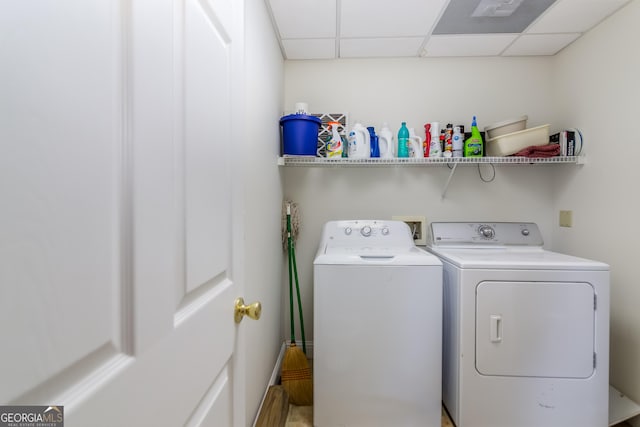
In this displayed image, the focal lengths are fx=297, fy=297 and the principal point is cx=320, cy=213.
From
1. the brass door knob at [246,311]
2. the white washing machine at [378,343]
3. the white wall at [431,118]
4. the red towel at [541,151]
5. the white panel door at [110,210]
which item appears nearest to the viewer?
the white panel door at [110,210]

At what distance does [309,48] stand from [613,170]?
6.77 ft

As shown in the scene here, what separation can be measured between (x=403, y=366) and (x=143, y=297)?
1.45m

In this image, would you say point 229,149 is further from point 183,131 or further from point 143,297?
point 143,297

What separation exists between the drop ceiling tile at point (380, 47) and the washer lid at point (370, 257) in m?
1.43

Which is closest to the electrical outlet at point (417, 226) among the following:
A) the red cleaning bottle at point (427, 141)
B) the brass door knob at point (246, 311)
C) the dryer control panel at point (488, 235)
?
the dryer control panel at point (488, 235)

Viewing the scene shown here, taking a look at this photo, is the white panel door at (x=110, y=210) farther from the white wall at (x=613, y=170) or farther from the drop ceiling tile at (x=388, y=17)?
the white wall at (x=613, y=170)

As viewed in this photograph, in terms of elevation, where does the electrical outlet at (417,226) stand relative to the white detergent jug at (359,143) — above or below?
below

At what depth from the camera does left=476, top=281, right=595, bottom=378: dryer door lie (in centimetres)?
146

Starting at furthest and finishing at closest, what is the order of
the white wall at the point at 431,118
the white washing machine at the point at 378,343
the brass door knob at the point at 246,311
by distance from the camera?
1. the white wall at the point at 431,118
2. the white washing machine at the point at 378,343
3. the brass door knob at the point at 246,311

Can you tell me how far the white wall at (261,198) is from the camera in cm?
140

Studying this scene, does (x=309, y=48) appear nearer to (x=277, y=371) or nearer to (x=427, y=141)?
(x=427, y=141)

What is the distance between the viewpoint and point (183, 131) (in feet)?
1.78

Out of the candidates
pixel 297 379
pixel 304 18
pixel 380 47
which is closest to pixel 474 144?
pixel 380 47

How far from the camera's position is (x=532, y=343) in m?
1.47
